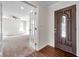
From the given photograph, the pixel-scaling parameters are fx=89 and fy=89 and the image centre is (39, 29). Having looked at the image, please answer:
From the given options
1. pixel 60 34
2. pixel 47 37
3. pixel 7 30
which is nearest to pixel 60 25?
pixel 60 34

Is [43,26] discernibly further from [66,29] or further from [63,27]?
[66,29]

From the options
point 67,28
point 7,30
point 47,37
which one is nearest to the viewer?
point 67,28

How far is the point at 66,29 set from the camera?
3.53m

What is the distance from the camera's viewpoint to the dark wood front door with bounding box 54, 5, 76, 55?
3.19 metres

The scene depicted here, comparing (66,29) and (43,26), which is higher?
(43,26)

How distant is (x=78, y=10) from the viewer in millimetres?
2904

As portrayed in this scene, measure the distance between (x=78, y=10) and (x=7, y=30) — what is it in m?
8.35

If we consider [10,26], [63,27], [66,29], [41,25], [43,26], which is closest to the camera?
[66,29]

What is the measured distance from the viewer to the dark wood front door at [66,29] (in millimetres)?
3194

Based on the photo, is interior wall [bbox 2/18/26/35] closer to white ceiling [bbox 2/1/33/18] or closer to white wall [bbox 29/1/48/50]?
white ceiling [bbox 2/1/33/18]

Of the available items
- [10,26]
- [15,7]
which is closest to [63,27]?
[15,7]

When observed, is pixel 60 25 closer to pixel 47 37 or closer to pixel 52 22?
pixel 52 22

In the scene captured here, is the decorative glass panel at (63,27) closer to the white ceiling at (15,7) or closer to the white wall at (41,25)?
the white wall at (41,25)

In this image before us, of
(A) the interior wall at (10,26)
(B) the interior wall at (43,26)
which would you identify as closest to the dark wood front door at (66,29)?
(B) the interior wall at (43,26)
